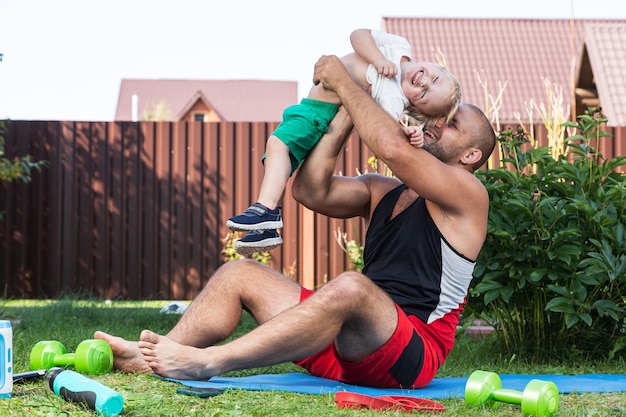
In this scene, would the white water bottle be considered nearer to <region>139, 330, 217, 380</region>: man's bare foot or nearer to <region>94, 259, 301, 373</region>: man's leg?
<region>139, 330, 217, 380</region>: man's bare foot

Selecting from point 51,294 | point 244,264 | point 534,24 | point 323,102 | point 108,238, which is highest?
point 534,24

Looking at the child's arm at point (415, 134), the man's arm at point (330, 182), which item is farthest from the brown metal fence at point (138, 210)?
the child's arm at point (415, 134)

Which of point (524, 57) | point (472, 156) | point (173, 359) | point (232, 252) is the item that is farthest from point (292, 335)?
point (524, 57)

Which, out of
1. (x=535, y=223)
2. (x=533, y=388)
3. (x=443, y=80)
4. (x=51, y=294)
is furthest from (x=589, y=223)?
(x=51, y=294)

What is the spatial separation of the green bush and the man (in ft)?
3.09

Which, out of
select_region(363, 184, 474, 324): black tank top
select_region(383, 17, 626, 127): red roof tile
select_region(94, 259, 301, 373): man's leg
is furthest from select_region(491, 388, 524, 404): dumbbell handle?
select_region(383, 17, 626, 127): red roof tile

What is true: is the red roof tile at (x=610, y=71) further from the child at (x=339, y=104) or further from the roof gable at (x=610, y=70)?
the child at (x=339, y=104)

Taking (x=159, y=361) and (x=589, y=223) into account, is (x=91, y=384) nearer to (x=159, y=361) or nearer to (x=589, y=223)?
(x=159, y=361)

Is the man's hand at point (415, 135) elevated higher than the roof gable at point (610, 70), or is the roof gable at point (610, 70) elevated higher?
the roof gable at point (610, 70)

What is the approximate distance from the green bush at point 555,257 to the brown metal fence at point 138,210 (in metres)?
4.10

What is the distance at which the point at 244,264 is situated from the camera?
9.62 ft

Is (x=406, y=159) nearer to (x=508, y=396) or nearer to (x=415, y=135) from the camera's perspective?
(x=415, y=135)

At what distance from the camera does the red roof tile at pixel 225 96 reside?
3625 centimetres

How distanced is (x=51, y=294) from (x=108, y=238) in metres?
0.80
